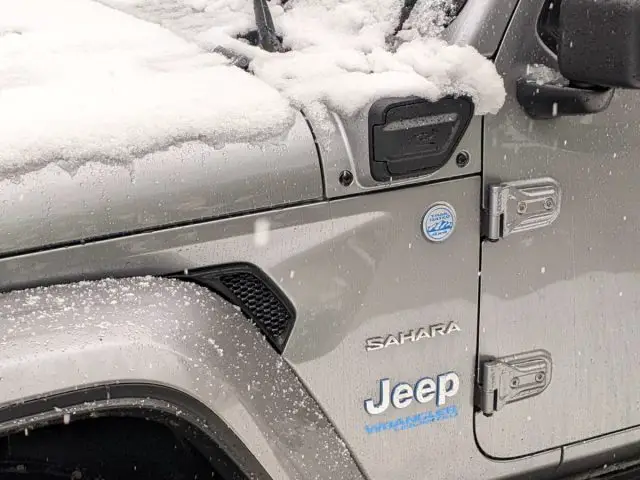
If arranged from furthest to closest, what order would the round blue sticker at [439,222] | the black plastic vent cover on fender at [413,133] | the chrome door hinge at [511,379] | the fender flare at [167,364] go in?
the chrome door hinge at [511,379] < the round blue sticker at [439,222] < the black plastic vent cover on fender at [413,133] < the fender flare at [167,364]

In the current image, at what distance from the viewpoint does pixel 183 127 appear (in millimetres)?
1696

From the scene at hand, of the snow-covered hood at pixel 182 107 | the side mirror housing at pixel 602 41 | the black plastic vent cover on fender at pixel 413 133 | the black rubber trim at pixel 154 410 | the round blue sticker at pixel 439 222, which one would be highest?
the side mirror housing at pixel 602 41

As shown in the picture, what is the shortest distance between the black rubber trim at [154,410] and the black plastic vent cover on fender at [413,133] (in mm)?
596

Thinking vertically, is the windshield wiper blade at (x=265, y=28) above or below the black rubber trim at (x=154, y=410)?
above

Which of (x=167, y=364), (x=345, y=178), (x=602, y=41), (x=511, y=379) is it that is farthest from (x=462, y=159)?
(x=167, y=364)

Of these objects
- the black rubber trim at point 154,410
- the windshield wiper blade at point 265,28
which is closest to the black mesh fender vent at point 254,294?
the black rubber trim at point 154,410

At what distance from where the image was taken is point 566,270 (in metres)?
2.11

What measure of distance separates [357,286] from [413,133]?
0.34 metres

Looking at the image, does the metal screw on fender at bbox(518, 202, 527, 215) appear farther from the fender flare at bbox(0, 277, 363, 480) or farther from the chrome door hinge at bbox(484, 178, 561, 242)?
the fender flare at bbox(0, 277, 363, 480)

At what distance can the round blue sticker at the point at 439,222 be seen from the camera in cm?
→ 191

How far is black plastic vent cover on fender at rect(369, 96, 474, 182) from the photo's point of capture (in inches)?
71.3

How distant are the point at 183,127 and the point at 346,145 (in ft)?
1.11

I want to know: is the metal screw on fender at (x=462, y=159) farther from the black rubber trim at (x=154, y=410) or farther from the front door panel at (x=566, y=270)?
the black rubber trim at (x=154, y=410)

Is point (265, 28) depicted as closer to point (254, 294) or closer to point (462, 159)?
point (462, 159)
